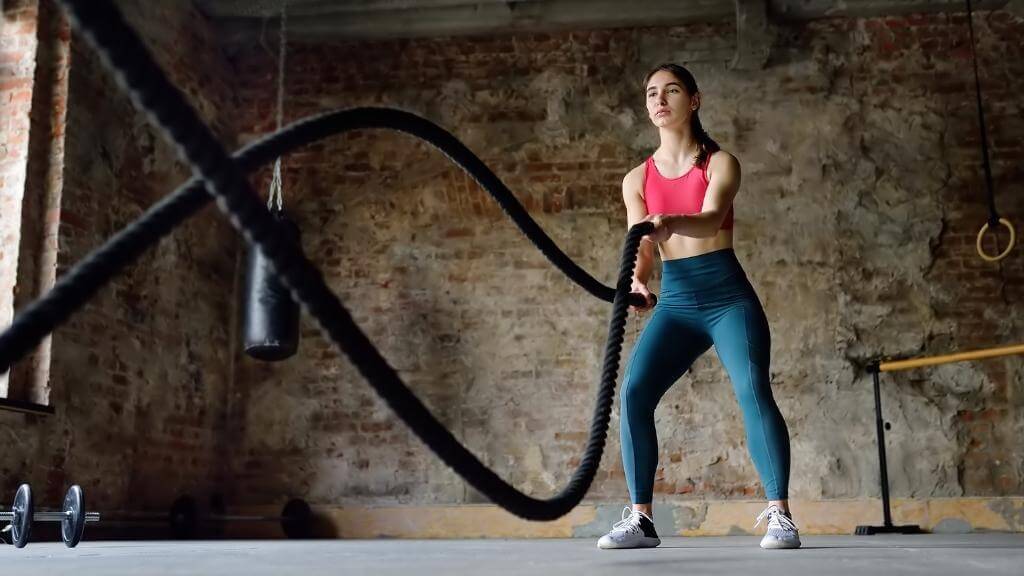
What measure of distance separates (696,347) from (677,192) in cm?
50

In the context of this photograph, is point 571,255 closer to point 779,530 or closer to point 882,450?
point 882,450

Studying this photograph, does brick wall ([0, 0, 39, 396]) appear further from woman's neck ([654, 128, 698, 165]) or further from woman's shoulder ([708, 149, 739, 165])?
woman's shoulder ([708, 149, 739, 165])

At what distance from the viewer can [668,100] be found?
2.96m

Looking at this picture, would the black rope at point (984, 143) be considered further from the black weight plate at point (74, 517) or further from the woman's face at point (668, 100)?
the black weight plate at point (74, 517)

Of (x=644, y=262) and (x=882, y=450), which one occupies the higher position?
(x=644, y=262)

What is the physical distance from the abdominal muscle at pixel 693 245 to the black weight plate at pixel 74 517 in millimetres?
2279

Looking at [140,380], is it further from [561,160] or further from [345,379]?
[561,160]

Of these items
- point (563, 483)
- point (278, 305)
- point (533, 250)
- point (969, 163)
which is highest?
point (969, 163)

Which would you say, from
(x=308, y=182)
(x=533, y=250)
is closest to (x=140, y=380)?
(x=308, y=182)

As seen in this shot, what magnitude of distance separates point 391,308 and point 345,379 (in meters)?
0.53

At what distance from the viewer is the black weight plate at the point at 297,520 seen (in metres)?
5.50

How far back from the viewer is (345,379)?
5824mm

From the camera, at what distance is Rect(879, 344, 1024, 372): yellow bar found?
4.73 metres

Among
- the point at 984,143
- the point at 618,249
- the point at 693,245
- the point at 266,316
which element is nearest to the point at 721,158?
the point at 693,245
